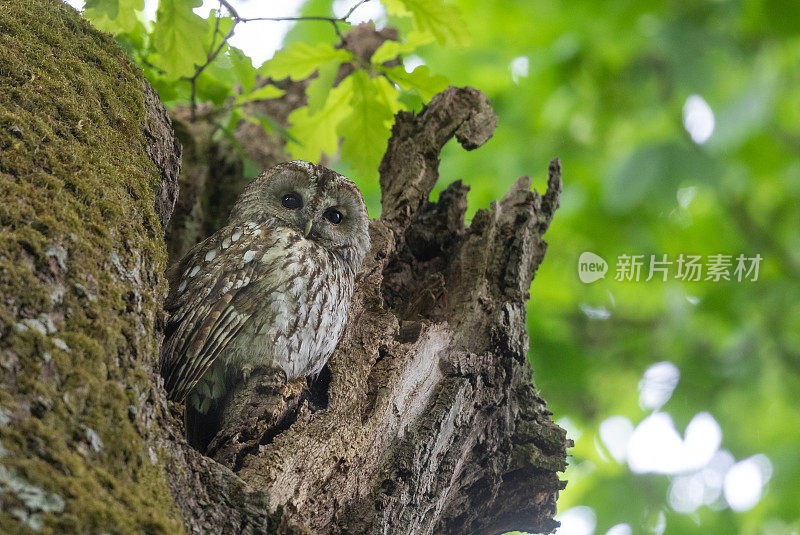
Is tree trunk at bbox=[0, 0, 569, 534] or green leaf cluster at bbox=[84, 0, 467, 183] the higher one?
green leaf cluster at bbox=[84, 0, 467, 183]

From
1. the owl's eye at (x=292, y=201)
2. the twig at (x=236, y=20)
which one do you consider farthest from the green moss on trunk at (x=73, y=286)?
the owl's eye at (x=292, y=201)

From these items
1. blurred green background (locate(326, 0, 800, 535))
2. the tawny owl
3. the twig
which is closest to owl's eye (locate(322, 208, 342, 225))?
the tawny owl

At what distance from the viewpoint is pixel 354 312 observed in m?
2.39

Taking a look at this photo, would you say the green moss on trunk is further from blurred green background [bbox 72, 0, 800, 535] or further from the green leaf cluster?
blurred green background [bbox 72, 0, 800, 535]

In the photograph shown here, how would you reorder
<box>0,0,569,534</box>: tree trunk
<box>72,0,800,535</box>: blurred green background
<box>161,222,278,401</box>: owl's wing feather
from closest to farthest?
<box>0,0,569,534</box>: tree trunk < <box>161,222,278,401</box>: owl's wing feather < <box>72,0,800,535</box>: blurred green background

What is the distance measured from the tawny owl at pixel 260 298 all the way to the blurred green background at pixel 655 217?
1901 millimetres

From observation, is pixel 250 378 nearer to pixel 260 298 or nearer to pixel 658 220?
pixel 260 298

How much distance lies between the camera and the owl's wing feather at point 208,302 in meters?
1.96

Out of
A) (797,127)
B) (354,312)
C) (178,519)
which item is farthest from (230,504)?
(797,127)

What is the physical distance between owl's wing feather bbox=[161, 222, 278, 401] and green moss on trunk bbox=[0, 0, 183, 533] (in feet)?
1.13

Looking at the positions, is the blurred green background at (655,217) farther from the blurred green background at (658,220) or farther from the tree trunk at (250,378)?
the tree trunk at (250,378)

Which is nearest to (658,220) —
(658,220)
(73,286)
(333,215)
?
(658,220)

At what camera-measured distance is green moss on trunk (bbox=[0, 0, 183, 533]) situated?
3.47 feet

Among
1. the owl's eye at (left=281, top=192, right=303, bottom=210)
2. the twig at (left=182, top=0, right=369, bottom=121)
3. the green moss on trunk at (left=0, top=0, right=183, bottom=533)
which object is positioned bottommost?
the green moss on trunk at (left=0, top=0, right=183, bottom=533)
